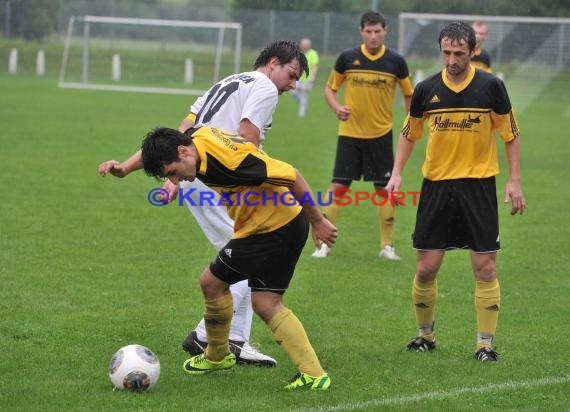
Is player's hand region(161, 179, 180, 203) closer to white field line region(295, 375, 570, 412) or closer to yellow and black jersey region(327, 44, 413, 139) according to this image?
white field line region(295, 375, 570, 412)

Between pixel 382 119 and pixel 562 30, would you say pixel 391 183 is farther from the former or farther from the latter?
pixel 562 30

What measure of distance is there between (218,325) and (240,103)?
139cm

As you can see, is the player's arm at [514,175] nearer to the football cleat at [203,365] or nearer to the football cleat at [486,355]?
the football cleat at [486,355]

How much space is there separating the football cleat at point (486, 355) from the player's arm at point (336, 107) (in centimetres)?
399

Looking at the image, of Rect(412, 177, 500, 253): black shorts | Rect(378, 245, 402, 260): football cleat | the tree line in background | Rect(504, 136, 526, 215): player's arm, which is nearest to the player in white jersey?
Rect(412, 177, 500, 253): black shorts

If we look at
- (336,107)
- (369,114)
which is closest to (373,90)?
(369,114)

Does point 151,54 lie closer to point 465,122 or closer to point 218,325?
point 465,122

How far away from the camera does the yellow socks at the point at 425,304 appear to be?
639 cm

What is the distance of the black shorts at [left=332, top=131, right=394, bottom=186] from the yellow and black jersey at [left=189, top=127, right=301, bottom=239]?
15.3 feet

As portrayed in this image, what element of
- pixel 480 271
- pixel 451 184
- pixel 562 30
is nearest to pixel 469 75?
pixel 451 184

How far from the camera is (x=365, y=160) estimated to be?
10117 millimetres

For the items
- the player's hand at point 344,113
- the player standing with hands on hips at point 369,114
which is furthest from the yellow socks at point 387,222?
the player's hand at point 344,113

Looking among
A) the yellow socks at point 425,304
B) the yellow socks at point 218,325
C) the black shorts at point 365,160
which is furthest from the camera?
the black shorts at point 365,160

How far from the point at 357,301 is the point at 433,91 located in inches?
89.8
